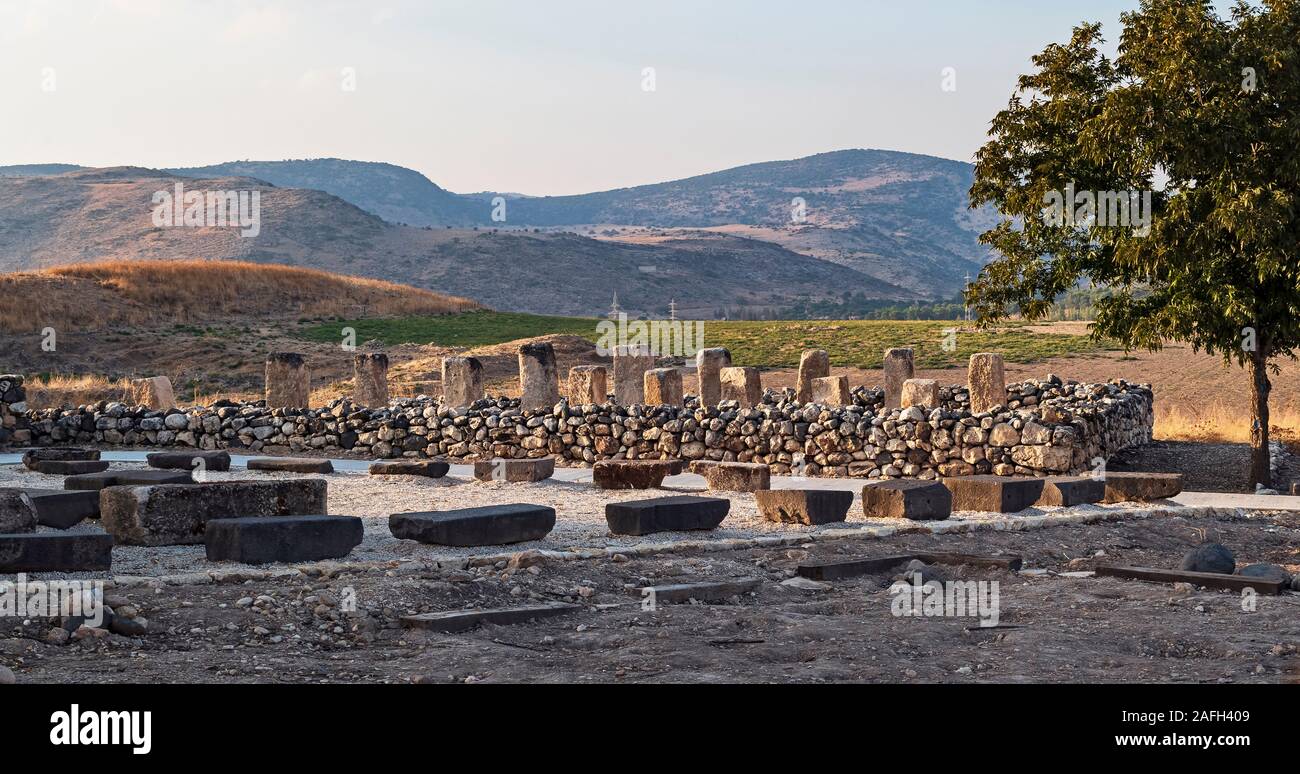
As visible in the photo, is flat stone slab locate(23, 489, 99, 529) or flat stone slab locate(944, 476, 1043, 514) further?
flat stone slab locate(944, 476, 1043, 514)

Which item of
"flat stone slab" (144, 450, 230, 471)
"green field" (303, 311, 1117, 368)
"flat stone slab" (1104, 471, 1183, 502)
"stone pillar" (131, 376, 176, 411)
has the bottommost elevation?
"flat stone slab" (1104, 471, 1183, 502)

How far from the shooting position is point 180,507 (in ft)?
38.7

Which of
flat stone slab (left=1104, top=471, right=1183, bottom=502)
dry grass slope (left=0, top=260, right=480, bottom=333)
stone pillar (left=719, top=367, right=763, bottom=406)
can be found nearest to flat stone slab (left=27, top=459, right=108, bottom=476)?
stone pillar (left=719, top=367, right=763, bottom=406)

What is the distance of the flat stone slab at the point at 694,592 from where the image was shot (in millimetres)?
10155

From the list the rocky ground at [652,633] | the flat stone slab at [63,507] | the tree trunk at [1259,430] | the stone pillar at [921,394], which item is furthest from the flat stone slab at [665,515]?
the tree trunk at [1259,430]

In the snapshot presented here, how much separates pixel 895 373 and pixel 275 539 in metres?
13.6

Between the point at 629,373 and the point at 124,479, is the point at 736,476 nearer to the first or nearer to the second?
the point at 124,479

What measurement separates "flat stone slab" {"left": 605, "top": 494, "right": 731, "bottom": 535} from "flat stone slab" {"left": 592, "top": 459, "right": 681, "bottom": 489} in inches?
144

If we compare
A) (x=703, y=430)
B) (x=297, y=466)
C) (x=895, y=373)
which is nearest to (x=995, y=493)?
(x=703, y=430)

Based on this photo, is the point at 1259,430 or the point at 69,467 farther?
the point at 69,467

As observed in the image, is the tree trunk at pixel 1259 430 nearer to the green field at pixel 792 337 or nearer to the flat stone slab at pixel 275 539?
the flat stone slab at pixel 275 539

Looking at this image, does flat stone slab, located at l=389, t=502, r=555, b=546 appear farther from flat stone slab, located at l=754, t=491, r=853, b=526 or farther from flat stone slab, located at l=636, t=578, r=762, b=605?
flat stone slab, located at l=754, t=491, r=853, b=526

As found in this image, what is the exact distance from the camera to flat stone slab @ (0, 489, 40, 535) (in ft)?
35.8
